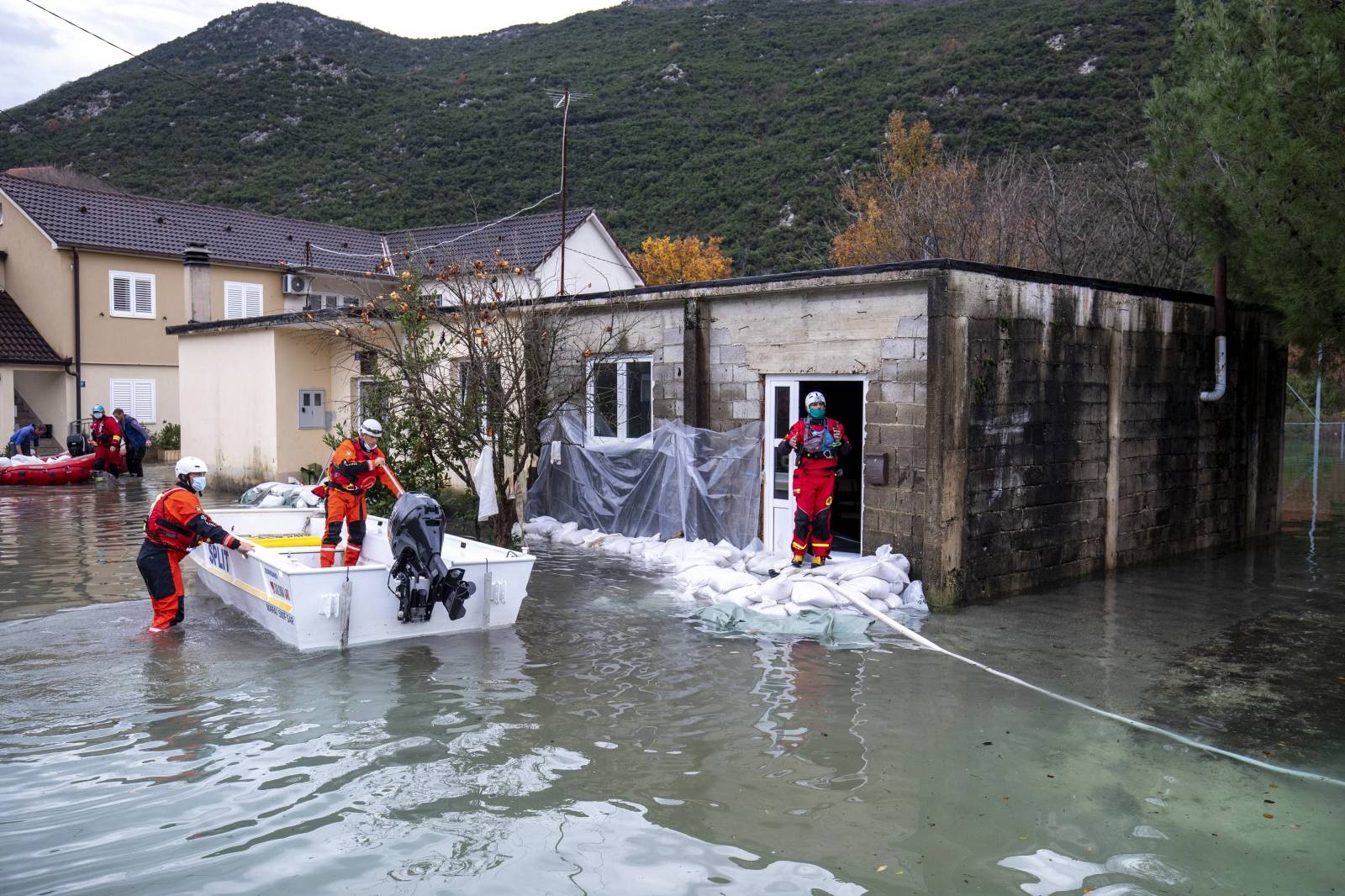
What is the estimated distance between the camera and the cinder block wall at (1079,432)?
10211mm

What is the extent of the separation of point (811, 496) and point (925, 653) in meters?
2.52

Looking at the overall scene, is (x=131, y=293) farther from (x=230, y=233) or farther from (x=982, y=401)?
(x=982, y=401)

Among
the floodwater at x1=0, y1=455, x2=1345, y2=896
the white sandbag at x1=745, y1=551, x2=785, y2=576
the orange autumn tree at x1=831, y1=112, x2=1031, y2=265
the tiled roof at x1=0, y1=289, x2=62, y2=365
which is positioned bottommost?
the floodwater at x1=0, y1=455, x2=1345, y2=896

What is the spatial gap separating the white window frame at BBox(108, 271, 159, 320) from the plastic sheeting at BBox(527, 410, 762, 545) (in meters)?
18.5

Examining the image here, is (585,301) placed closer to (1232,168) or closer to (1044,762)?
(1232,168)

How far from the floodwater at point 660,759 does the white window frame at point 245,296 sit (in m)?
20.9

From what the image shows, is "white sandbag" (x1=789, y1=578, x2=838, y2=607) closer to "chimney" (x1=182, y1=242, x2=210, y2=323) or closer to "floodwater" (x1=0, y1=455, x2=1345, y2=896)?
"floodwater" (x1=0, y1=455, x2=1345, y2=896)

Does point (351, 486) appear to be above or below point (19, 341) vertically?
below

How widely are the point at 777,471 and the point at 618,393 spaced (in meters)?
2.93

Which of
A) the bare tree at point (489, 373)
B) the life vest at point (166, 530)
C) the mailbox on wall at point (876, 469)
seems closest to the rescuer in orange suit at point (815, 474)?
the mailbox on wall at point (876, 469)

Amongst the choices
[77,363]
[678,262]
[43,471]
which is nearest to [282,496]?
[43,471]

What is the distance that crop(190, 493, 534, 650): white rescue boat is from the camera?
8312 millimetres

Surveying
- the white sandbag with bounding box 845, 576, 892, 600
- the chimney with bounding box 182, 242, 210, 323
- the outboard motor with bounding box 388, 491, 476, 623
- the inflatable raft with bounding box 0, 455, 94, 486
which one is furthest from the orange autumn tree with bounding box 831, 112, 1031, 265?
the inflatable raft with bounding box 0, 455, 94, 486

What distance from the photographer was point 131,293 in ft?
92.5
